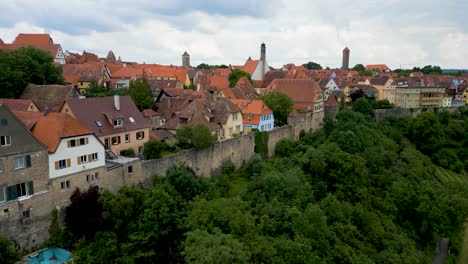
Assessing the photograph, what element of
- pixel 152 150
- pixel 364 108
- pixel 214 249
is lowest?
pixel 214 249

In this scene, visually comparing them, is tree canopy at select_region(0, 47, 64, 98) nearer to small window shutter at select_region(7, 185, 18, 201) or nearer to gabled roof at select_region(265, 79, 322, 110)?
small window shutter at select_region(7, 185, 18, 201)

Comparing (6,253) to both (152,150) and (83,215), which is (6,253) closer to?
(83,215)

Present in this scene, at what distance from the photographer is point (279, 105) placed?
5306 cm

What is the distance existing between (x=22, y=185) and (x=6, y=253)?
4257mm

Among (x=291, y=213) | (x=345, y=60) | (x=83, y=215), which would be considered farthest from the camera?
(x=345, y=60)

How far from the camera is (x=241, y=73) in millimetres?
81125

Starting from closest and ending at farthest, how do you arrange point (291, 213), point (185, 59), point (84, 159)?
1. point (84, 159)
2. point (291, 213)
3. point (185, 59)

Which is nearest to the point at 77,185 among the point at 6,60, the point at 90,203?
the point at 90,203

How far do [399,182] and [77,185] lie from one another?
32.6 meters

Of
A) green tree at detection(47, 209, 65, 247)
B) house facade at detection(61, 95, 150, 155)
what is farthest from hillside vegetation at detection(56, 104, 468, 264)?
house facade at detection(61, 95, 150, 155)

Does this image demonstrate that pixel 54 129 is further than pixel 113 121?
No

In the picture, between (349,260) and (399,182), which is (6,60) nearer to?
(349,260)

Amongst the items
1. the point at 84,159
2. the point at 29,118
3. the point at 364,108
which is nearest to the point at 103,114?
the point at 29,118

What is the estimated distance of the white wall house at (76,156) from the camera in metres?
27.1
